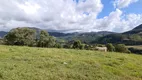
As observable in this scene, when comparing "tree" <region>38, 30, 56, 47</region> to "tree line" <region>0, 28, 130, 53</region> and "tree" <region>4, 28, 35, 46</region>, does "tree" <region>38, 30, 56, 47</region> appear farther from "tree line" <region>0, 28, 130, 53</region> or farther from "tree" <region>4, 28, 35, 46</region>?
"tree" <region>4, 28, 35, 46</region>

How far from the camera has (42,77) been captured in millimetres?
13242

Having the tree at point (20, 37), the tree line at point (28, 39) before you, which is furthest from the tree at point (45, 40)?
the tree at point (20, 37)

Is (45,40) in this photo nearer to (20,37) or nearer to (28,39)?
(28,39)

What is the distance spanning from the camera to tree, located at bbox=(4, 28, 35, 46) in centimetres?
8319

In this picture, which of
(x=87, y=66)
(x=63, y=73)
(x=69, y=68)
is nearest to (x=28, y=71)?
(x=63, y=73)

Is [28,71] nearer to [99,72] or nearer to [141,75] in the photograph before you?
[99,72]

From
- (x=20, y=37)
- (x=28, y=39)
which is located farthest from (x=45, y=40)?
(x=20, y=37)

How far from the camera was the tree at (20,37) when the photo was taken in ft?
273

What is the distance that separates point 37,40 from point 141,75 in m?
77.6

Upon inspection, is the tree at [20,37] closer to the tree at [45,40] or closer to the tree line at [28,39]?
the tree line at [28,39]

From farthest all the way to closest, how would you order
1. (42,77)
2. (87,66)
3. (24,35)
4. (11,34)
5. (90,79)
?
1. (24,35)
2. (11,34)
3. (87,66)
4. (90,79)
5. (42,77)

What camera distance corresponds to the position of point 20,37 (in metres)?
85.2

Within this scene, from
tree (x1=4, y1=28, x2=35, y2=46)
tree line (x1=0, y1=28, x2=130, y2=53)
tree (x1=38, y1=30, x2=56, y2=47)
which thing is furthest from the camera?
tree (x1=38, y1=30, x2=56, y2=47)

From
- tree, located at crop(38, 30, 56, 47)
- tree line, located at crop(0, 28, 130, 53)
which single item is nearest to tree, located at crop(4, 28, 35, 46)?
tree line, located at crop(0, 28, 130, 53)
